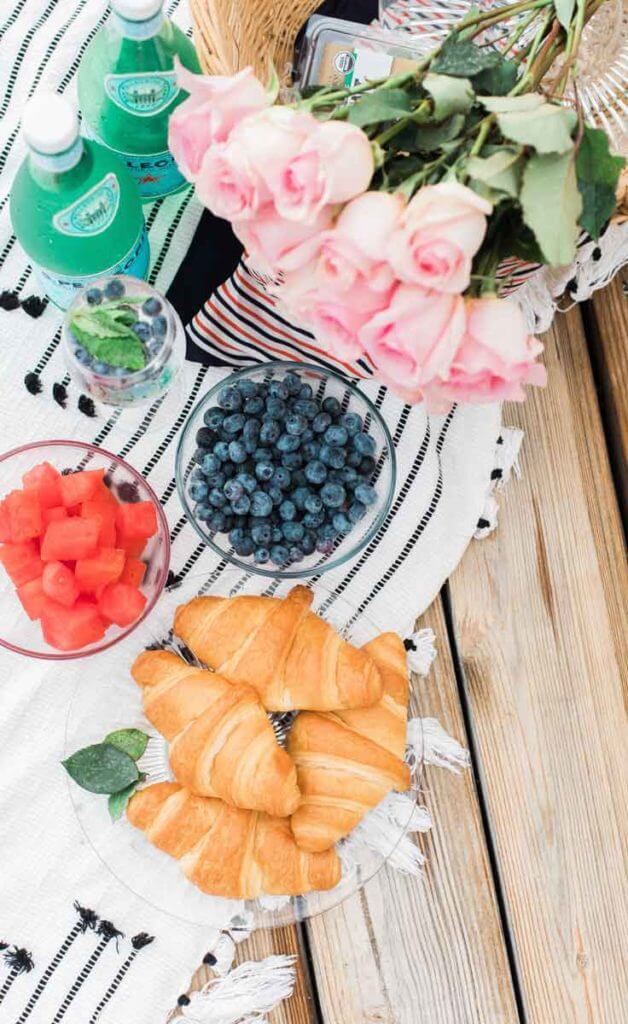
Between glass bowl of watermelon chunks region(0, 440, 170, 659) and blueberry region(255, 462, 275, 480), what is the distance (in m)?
0.12

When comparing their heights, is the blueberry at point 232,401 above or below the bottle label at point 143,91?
below

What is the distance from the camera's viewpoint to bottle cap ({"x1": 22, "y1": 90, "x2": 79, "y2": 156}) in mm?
735

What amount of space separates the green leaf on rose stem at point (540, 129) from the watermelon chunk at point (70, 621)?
597 millimetres

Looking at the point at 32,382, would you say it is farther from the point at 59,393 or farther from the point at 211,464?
the point at 211,464

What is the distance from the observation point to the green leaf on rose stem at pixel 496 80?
24.3 inches

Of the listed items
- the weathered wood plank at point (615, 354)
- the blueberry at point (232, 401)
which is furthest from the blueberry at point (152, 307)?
the weathered wood plank at point (615, 354)

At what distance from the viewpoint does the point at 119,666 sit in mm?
1020

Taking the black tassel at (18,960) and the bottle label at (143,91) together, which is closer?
the bottle label at (143,91)

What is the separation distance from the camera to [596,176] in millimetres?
577

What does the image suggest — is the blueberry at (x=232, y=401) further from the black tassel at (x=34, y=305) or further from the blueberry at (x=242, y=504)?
the black tassel at (x=34, y=305)

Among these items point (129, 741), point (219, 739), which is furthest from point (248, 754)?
point (129, 741)

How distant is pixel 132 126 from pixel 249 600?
485mm

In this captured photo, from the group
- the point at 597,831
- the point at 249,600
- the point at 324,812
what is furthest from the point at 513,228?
the point at 597,831

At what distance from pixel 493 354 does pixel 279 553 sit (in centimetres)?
46
